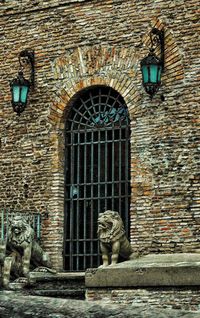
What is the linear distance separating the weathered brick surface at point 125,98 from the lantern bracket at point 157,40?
11cm

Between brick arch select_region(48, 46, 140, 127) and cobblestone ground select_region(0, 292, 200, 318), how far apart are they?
1008 cm

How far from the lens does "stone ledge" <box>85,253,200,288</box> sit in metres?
12.0

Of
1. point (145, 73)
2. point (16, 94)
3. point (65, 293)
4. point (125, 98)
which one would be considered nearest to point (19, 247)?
point (65, 293)

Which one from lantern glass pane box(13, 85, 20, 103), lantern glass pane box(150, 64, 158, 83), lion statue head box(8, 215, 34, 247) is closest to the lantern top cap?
lantern glass pane box(150, 64, 158, 83)

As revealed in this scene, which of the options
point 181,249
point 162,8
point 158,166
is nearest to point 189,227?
point 181,249

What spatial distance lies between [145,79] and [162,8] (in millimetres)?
1423

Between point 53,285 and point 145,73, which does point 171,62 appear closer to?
point 145,73

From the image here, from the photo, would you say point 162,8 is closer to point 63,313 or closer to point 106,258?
point 106,258

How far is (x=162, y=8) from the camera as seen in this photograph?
1466 cm

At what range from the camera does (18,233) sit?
14.2 metres

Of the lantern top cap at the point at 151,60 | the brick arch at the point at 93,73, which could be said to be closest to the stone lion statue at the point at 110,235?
the brick arch at the point at 93,73

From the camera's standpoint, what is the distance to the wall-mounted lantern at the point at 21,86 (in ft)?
51.5

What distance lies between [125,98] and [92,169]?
152 centimetres

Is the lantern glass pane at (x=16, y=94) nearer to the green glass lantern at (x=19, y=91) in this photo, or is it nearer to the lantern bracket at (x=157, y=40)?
the green glass lantern at (x=19, y=91)
